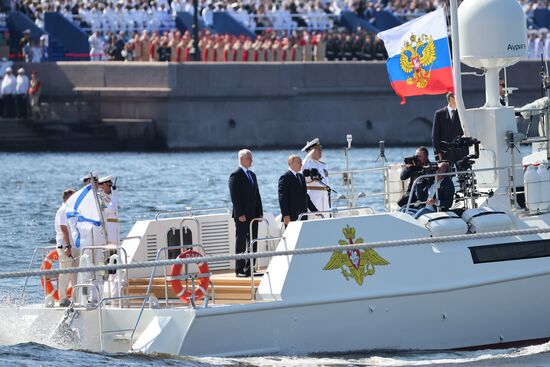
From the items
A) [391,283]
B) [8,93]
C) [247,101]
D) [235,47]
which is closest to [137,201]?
[8,93]

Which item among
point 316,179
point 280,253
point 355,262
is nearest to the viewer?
point 280,253

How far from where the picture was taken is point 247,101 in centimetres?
5047

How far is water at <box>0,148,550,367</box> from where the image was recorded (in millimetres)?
16797

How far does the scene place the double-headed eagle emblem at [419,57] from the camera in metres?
18.6

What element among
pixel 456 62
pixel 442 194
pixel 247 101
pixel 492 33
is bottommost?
pixel 442 194

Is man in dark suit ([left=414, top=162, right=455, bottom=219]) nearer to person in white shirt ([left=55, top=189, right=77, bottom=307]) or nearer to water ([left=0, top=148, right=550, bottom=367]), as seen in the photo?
water ([left=0, top=148, right=550, bottom=367])

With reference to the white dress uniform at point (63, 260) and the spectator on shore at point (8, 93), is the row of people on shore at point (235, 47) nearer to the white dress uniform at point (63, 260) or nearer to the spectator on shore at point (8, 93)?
the spectator on shore at point (8, 93)

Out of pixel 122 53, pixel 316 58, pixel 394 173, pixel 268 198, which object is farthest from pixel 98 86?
pixel 394 173

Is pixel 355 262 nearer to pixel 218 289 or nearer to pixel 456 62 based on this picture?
pixel 218 289

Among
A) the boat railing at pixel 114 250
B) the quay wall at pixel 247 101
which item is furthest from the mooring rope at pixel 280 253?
the quay wall at pixel 247 101

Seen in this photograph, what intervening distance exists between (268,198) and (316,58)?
15.5m

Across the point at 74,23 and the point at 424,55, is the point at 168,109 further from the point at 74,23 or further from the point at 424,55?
the point at 424,55

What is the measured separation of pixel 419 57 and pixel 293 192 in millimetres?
2171

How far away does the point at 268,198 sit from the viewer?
36.6 metres
